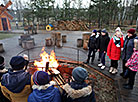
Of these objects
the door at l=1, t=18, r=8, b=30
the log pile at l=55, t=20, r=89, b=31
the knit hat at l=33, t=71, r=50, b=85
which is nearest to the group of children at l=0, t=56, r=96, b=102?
the knit hat at l=33, t=71, r=50, b=85

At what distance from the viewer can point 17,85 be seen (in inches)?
74.6

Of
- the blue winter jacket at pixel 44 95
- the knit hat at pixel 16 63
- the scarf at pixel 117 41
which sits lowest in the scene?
the blue winter jacket at pixel 44 95

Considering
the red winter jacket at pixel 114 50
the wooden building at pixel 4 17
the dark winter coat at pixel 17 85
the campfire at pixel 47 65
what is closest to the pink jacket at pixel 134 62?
the red winter jacket at pixel 114 50

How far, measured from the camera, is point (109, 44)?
14.9 ft

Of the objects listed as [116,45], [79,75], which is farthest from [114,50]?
[79,75]

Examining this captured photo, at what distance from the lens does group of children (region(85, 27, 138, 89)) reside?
3.48 metres

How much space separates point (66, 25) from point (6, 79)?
23130 mm

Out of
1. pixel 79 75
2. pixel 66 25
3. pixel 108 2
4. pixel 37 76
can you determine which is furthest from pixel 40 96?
pixel 108 2

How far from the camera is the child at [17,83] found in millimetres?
1896

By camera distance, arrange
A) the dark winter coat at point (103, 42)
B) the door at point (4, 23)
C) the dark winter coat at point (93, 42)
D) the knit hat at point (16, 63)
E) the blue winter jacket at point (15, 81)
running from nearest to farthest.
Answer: the blue winter jacket at point (15, 81) < the knit hat at point (16, 63) < the dark winter coat at point (103, 42) < the dark winter coat at point (93, 42) < the door at point (4, 23)

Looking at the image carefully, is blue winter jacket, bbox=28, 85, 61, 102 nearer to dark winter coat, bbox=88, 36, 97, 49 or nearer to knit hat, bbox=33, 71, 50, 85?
knit hat, bbox=33, 71, 50, 85

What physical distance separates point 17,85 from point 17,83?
40 mm

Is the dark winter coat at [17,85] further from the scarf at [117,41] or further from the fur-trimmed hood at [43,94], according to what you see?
the scarf at [117,41]

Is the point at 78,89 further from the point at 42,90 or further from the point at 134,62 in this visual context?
the point at 134,62
